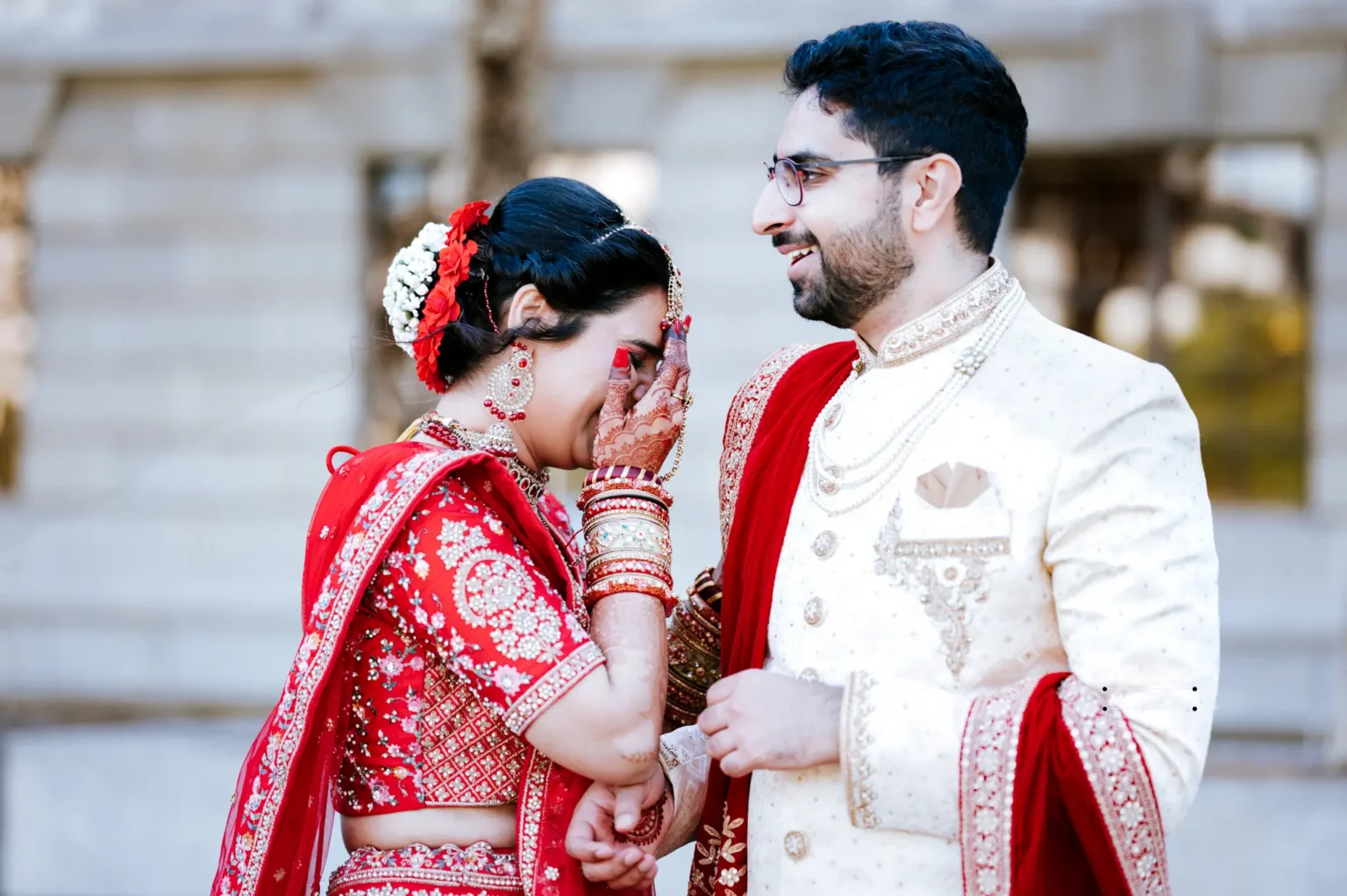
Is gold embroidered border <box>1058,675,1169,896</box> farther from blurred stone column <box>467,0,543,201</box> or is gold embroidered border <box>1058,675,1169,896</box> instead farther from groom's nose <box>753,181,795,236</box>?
blurred stone column <box>467,0,543,201</box>

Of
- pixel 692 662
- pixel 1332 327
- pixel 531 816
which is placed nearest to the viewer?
pixel 531 816

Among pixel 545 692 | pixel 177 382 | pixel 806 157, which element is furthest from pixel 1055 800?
pixel 177 382

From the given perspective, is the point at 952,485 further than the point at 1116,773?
Yes

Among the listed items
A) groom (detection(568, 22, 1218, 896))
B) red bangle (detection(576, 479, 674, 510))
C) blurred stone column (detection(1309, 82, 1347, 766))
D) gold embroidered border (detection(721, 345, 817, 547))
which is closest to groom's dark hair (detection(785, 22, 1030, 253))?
groom (detection(568, 22, 1218, 896))

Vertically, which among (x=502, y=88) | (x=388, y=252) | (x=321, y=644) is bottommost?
(x=321, y=644)

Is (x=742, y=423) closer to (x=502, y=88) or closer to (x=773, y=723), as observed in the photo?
(x=773, y=723)

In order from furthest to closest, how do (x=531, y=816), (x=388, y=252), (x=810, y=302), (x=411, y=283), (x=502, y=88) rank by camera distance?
(x=388, y=252), (x=502, y=88), (x=411, y=283), (x=810, y=302), (x=531, y=816)

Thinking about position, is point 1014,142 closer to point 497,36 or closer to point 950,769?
point 950,769

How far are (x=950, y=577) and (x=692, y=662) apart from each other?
28.7 inches

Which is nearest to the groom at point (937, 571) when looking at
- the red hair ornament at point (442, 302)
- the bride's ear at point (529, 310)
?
the bride's ear at point (529, 310)

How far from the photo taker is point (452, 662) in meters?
2.16

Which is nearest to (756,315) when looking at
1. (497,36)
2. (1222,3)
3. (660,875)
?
(497,36)

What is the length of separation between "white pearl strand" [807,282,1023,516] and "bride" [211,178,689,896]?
0.89 ft

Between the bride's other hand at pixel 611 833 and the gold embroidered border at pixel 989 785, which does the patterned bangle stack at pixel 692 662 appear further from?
the gold embroidered border at pixel 989 785
